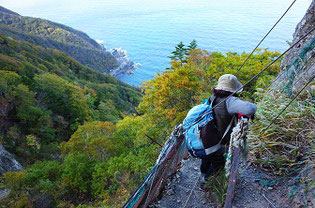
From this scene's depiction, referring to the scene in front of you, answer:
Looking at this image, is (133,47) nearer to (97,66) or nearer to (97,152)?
(97,66)

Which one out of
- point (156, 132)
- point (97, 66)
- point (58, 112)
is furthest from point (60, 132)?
point (97, 66)

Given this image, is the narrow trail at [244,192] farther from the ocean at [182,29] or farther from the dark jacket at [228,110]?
the ocean at [182,29]

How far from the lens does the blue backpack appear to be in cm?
244

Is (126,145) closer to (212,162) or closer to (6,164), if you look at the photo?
(6,164)

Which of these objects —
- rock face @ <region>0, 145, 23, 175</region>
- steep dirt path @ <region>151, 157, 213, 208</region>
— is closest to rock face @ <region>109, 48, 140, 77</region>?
rock face @ <region>0, 145, 23, 175</region>

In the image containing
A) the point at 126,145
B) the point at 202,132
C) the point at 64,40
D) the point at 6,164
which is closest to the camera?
the point at 202,132

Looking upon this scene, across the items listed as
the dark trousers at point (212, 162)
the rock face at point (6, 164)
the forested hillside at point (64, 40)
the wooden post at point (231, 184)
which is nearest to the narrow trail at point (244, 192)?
the dark trousers at point (212, 162)

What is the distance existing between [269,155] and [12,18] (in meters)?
135

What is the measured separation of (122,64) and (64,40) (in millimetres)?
37718

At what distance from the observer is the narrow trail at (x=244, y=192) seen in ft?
8.19

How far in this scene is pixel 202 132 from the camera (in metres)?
2.46

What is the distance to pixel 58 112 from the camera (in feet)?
110

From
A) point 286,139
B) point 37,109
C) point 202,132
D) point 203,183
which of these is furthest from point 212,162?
point 37,109

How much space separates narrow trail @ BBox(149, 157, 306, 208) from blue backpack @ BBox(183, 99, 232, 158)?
2.55ft
